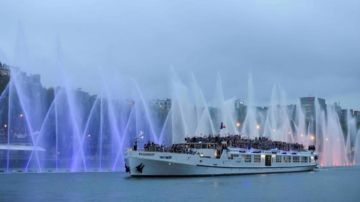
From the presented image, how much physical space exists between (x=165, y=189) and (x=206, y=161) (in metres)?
16.0

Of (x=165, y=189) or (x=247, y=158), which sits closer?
(x=165, y=189)

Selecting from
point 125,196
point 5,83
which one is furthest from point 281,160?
point 5,83

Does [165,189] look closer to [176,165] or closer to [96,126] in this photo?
[176,165]

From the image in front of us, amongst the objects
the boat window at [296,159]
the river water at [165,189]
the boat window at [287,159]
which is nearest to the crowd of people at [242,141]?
the boat window at [287,159]

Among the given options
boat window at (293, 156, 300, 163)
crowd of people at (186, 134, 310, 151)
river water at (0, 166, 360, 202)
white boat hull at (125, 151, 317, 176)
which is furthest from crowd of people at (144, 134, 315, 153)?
river water at (0, 166, 360, 202)

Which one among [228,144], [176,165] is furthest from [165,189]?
[228,144]

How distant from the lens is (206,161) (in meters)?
63.0

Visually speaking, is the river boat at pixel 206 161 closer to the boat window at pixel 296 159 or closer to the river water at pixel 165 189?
the boat window at pixel 296 159

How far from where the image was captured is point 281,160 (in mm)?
76375

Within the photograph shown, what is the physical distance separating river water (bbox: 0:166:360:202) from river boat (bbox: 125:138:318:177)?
197 centimetres

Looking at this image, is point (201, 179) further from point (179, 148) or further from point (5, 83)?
point (5, 83)

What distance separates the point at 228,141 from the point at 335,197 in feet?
77.0

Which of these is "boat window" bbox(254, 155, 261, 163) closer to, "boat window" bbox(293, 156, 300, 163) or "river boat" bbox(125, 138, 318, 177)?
"river boat" bbox(125, 138, 318, 177)

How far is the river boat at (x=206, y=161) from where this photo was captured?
195 ft
